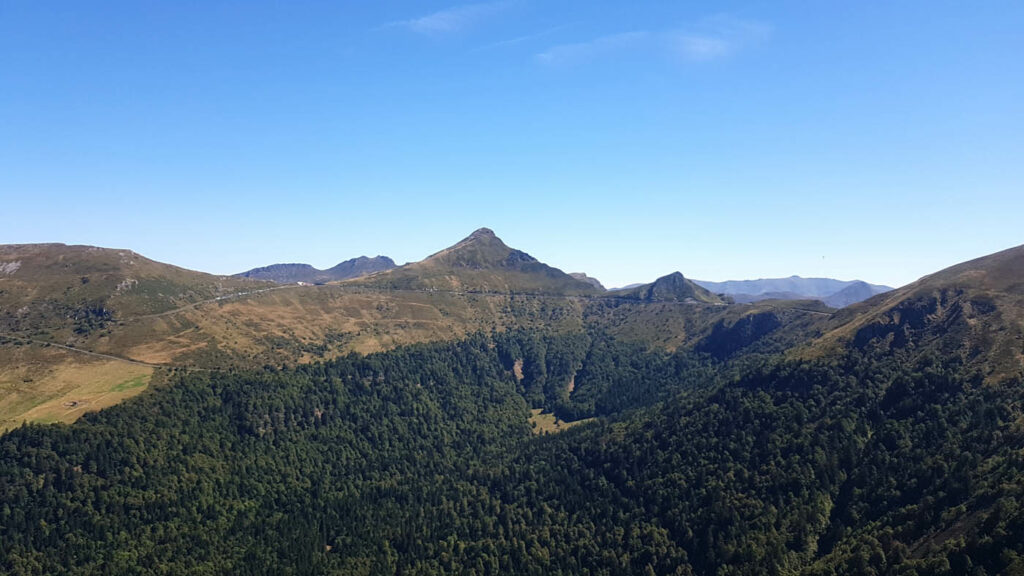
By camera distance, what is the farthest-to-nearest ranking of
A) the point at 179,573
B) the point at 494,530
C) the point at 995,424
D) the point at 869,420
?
the point at 494,530 < the point at 869,420 < the point at 179,573 < the point at 995,424

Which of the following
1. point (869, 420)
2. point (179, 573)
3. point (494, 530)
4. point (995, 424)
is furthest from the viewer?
point (494, 530)

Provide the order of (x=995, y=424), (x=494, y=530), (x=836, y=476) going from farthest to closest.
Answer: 1. (x=494, y=530)
2. (x=836, y=476)
3. (x=995, y=424)

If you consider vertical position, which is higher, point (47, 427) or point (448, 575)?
point (47, 427)

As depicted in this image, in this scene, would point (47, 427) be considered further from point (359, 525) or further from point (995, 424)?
point (995, 424)

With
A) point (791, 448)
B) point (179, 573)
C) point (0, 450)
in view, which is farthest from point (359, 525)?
point (791, 448)

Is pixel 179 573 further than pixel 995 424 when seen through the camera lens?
Yes

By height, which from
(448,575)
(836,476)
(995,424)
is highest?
(995,424)

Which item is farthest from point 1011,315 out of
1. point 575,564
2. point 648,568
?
point 575,564

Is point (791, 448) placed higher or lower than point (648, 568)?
higher

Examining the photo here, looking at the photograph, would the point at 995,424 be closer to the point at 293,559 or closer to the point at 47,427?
the point at 293,559
